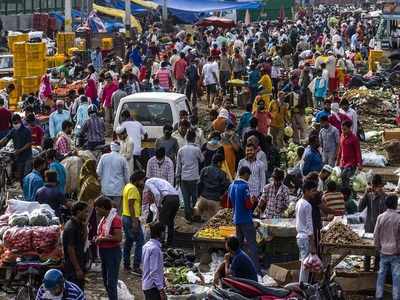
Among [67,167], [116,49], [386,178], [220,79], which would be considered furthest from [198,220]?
[116,49]

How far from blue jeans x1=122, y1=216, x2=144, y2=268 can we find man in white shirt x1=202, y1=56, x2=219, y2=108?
47.0 feet

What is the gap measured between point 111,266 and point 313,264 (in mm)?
2325

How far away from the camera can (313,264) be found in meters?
12.5

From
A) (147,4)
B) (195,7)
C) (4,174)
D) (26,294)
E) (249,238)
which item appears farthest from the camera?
(147,4)

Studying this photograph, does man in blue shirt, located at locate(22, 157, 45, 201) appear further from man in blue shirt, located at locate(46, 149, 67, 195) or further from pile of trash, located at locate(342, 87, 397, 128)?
pile of trash, located at locate(342, 87, 397, 128)

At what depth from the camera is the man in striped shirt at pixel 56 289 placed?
9891 mm

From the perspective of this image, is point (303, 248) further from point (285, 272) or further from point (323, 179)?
point (323, 179)

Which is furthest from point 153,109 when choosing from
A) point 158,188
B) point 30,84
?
point 30,84

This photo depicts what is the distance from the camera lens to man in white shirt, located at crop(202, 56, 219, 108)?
28.4m

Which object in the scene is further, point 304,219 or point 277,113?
point 277,113

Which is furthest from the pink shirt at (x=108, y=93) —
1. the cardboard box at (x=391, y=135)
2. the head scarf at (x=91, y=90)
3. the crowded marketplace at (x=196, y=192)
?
the cardboard box at (x=391, y=135)

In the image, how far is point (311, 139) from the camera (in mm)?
16531

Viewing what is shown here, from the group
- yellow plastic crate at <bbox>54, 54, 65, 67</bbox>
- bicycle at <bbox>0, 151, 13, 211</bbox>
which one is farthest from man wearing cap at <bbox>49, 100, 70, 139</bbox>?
yellow plastic crate at <bbox>54, 54, 65, 67</bbox>

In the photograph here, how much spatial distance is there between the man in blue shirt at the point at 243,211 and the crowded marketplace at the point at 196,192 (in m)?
0.02
